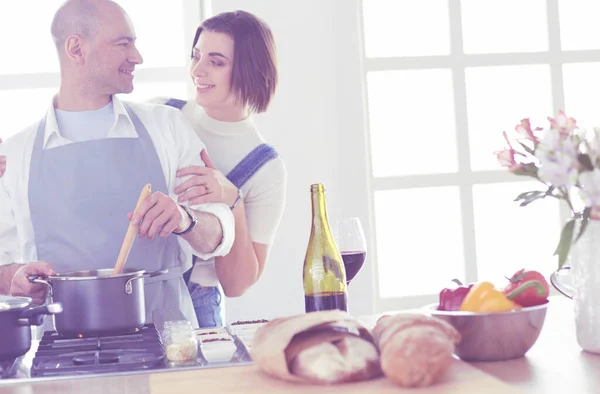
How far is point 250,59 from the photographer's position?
7.76 ft

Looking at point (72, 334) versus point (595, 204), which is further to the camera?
point (72, 334)

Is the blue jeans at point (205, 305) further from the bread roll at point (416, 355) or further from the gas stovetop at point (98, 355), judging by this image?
the bread roll at point (416, 355)

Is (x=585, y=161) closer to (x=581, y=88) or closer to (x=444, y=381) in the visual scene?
(x=444, y=381)

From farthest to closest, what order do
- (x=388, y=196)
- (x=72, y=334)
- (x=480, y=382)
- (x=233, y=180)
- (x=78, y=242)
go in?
(x=388, y=196)
(x=233, y=180)
(x=78, y=242)
(x=72, y=334)
(x=480, y=382)

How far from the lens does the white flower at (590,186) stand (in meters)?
1.13

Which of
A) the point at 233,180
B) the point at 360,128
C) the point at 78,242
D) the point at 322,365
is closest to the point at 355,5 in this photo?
the point at 360,128

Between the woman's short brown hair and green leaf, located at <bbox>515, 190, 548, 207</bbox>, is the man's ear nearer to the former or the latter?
the woman's short brown hair

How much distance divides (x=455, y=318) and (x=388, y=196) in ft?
7.35

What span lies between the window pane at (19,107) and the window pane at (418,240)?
1485mm

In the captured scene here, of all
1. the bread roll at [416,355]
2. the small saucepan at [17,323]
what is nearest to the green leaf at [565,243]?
the bread roll at [416,355]

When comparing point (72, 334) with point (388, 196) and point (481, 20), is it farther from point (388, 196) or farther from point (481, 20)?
point (481, 20)

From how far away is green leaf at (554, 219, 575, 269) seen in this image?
3.77 ft

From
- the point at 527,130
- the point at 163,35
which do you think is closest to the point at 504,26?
the point at 163,35

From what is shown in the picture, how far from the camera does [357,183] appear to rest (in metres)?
3.27
